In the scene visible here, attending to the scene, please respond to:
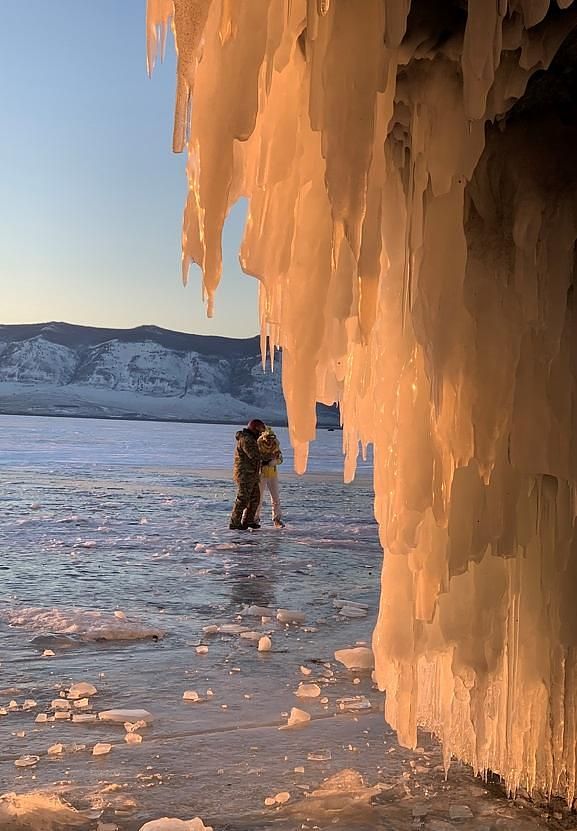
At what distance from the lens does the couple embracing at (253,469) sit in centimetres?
1195

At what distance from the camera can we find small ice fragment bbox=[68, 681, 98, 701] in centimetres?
446

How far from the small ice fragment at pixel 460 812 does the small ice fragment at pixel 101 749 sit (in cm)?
157

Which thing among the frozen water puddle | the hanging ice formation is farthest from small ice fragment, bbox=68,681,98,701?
the hanging ice formation

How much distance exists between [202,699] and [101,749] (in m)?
0.88

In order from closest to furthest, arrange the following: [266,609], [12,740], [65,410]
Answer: [12,740]
[266,609]
[65,410]

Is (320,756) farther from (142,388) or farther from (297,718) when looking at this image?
(142,388)

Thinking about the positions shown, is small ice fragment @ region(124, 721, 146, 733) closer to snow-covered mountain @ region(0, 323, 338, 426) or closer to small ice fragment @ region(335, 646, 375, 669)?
small ice fragment @ region(335, 646, 375, 669)

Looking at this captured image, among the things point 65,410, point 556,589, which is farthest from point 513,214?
point 65,410

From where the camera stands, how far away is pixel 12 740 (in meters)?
3.76

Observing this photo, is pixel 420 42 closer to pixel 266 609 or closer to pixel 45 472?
pixel 266 609

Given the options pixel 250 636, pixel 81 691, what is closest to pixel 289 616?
pixel 250 636

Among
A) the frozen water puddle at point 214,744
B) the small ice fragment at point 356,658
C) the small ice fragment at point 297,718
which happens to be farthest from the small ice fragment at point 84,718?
the small ice fragment at point 356,658

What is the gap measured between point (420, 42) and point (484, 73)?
0.47 metres

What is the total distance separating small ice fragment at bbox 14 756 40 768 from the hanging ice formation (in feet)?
5.21
